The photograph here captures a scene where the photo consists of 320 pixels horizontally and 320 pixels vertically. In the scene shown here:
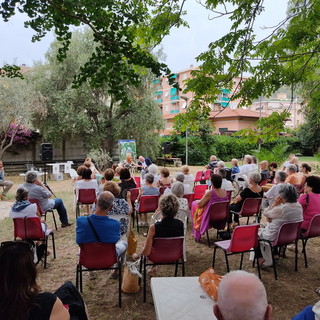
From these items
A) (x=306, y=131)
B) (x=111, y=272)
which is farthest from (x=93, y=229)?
(x=306, y=131)

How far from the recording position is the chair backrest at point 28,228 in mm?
4039

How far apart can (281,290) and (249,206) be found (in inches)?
74.6

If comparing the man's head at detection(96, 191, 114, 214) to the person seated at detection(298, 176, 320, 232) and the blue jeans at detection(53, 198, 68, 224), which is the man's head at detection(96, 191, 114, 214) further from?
the blue jeans at detection(53, 198, 68, 224)

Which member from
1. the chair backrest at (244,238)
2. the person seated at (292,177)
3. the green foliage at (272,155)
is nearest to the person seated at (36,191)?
the chair backrest at (244,238)

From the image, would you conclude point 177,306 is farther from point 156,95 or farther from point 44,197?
point 156,95

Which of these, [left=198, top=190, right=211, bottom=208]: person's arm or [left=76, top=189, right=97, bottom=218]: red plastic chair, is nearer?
[left=198, top=190, right=211, bottom=208]: person's arm

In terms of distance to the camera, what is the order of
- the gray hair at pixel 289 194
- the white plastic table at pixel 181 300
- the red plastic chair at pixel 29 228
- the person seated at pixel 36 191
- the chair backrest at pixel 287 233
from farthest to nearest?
the person seated at pixel 36 191
the red plastic chair at pixel 29 228
the gray hair at pixel 289 194
the chair backrest at pixel 287 233
the white plastic table at pixel 181 300

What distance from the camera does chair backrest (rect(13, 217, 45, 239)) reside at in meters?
4.04

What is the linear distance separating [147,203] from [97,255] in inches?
100

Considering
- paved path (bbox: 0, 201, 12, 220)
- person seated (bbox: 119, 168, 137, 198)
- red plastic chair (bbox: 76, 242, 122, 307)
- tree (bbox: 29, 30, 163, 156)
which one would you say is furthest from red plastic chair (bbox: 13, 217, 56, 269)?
tree (bbox: 29, 30, 163, 156)

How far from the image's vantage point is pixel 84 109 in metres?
16.4

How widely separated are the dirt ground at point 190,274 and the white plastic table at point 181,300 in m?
1.00

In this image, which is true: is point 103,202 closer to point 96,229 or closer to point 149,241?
point 96,229

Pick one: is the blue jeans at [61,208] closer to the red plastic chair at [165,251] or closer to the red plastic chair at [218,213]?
the red plastic chair at [218,213]
